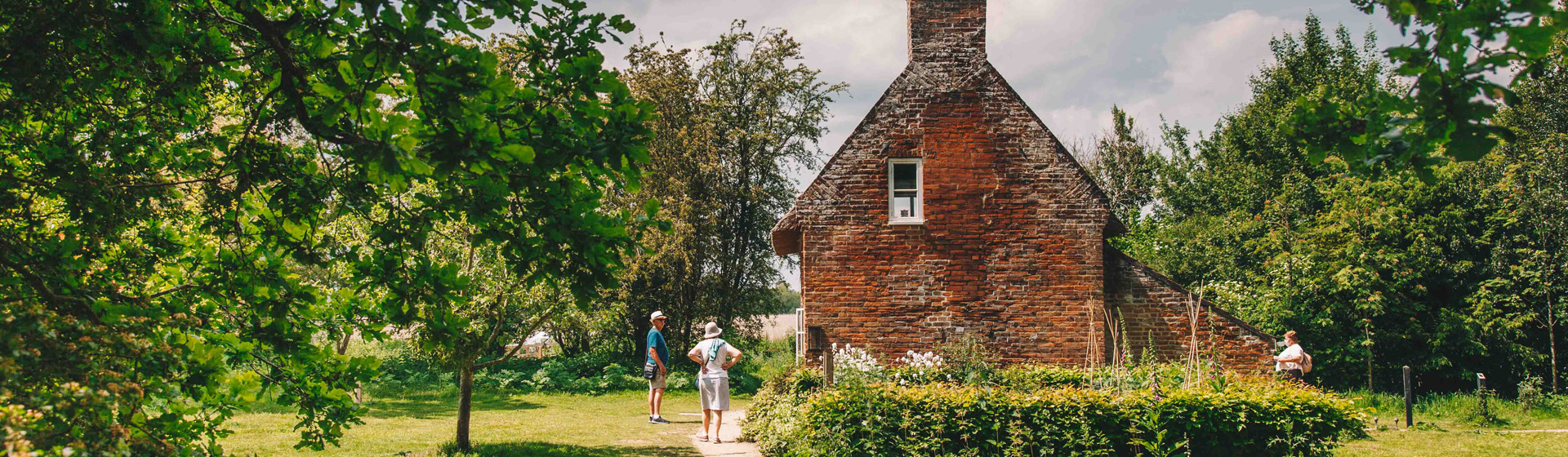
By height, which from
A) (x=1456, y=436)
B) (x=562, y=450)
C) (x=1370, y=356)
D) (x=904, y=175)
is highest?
(x=904, y=175)

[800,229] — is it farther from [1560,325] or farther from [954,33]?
[1560,325]

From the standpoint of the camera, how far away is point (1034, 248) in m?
13.8

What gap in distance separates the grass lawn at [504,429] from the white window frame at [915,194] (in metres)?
4.54

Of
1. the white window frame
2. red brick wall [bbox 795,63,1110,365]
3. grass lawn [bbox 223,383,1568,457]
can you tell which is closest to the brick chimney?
red brick wall [bbox 795,63,1110,365]

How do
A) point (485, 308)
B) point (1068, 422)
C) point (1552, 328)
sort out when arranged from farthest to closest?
1. point (1552, 328)
2. point (485, 308)
3. point (1068, 422)

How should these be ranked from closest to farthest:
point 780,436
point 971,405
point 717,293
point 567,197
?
point 567,197, point 971,405, point 780,436, point 717,293

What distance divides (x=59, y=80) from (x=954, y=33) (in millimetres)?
12087

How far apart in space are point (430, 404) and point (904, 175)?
1171 centimetres

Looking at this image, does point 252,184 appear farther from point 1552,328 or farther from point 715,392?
point 1552,328

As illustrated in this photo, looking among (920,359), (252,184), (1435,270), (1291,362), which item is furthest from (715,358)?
(1435,270)

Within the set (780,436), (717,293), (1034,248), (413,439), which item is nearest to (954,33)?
(1034,248)

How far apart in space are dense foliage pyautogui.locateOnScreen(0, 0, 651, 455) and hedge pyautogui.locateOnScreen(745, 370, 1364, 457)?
4241 millimetres

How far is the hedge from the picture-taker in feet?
26.5

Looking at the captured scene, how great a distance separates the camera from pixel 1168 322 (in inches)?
548
